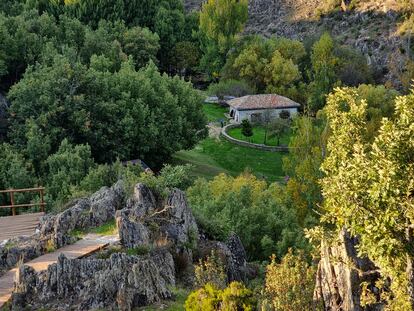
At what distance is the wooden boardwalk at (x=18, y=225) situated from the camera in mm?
20922

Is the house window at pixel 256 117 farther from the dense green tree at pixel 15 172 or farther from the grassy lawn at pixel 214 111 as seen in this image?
the dense green tree at pixel 15 172

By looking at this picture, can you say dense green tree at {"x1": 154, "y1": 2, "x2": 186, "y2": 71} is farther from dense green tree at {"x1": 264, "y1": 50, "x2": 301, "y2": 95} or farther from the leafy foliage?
the leafy foliage

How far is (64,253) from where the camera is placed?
681 inches

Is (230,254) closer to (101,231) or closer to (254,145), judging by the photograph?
(101,231)

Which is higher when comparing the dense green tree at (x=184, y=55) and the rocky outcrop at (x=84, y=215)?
the dense green tree at (x=184, y=55)

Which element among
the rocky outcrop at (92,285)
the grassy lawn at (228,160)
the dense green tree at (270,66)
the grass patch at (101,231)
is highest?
the dense green tree at (270,66)

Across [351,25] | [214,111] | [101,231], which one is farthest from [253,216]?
[351,25]

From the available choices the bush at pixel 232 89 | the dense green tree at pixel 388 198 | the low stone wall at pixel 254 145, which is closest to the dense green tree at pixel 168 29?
the bush at pixel 232 89

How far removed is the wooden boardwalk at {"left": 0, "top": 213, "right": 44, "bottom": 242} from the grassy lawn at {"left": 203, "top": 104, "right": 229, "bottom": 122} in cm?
4423

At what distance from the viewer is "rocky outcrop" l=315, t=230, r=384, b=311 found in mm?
12781

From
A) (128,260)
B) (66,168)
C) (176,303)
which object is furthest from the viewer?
(66,168)

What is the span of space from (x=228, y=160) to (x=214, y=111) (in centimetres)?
1866

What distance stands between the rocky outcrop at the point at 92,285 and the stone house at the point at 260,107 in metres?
48.2

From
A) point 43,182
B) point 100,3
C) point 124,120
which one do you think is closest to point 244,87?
point 100,3
